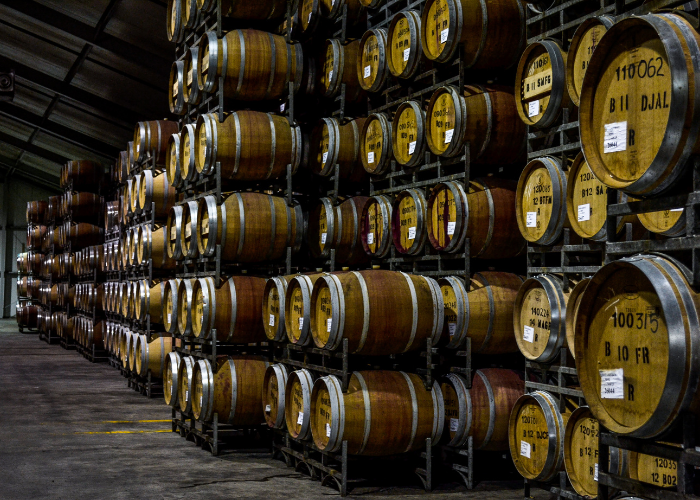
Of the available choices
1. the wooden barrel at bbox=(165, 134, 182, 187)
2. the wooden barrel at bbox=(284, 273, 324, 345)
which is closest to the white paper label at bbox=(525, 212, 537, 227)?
the wooden barrel at bbox=(284, 273, 324, 345)

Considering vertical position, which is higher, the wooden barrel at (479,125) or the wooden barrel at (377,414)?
the wooden barrel at (479,125)

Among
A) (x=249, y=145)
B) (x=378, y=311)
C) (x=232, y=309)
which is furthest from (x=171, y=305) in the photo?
(x=378, y=311)

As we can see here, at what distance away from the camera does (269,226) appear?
29.4 feet

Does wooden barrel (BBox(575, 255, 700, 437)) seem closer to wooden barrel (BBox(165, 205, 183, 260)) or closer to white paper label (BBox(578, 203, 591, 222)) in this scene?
white paper label (BBox(578, 203, 591, 222))

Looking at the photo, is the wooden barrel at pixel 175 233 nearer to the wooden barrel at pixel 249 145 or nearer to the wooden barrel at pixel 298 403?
the wooden barrel at pixel 249 145

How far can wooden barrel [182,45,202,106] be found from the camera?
956cm

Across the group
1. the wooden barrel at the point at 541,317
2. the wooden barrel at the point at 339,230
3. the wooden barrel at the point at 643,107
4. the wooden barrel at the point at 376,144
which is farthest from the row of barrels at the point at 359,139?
the wooden barrel at the point at 643,107

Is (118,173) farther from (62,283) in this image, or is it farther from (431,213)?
(431,213)

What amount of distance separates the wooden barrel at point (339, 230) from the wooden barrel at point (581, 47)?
344cm

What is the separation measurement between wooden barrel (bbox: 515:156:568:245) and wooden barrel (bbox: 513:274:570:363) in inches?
12.8

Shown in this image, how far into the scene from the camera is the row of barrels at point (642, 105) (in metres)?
3.39

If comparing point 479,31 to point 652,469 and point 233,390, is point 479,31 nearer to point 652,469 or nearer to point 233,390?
point 233,390

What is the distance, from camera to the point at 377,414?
22.3 ft

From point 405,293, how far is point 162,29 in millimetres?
11658
